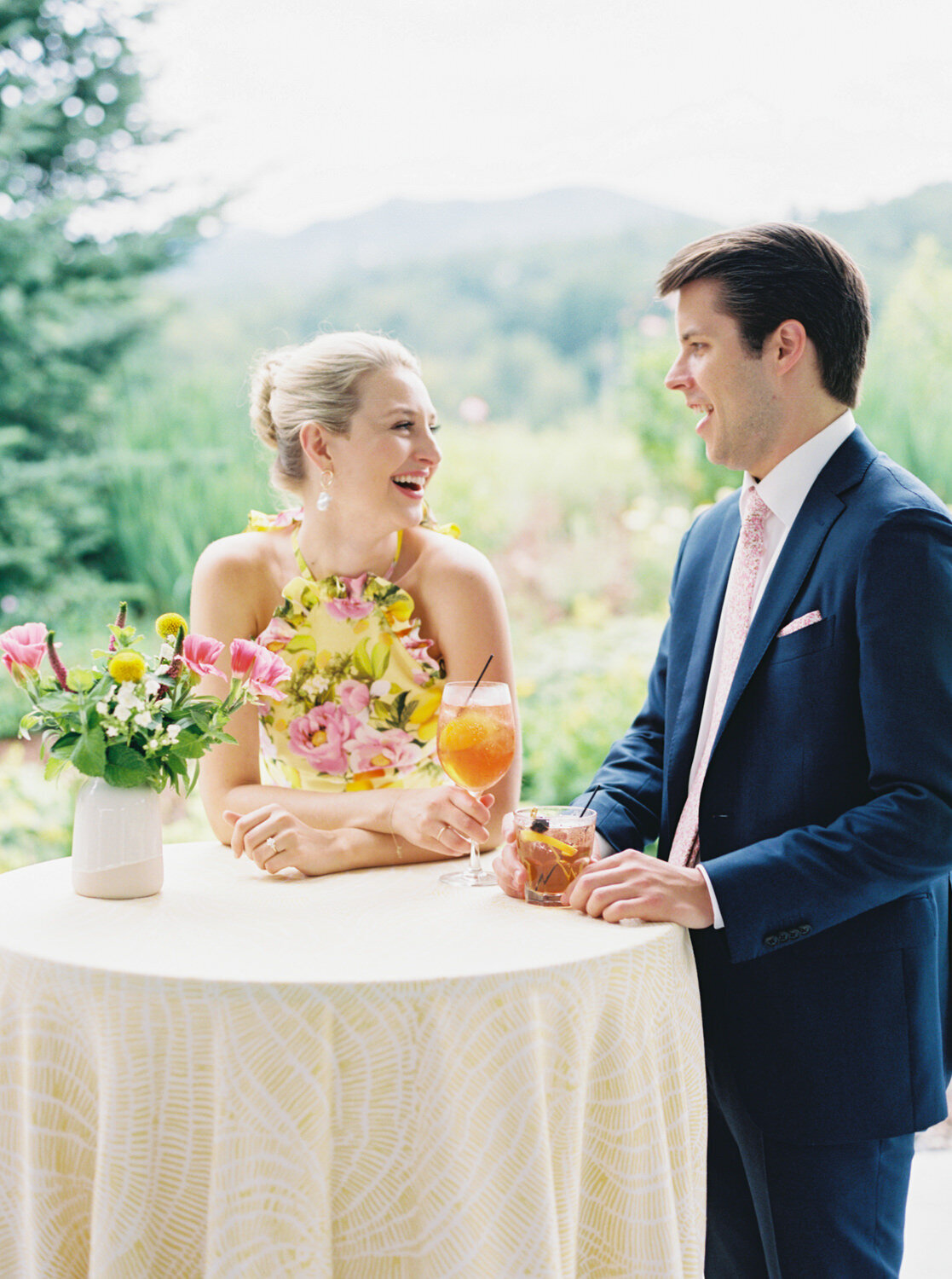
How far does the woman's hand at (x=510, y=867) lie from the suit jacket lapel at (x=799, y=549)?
35 cm

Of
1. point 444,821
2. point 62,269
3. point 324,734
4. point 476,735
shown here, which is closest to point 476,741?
point 476,735

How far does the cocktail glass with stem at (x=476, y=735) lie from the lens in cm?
178

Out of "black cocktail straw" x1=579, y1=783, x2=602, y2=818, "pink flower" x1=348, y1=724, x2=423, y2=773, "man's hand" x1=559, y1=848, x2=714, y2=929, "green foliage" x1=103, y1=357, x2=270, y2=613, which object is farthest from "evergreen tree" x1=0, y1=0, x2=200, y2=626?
"man's hand" x1=559, y1=848, x2=714, y2=929

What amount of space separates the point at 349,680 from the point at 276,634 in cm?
18

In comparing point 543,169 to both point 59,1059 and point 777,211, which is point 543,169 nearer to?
point 777,211

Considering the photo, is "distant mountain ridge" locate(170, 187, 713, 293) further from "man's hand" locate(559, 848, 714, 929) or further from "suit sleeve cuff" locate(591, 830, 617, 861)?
"man's hand" locate(559, 848, 714, 929)

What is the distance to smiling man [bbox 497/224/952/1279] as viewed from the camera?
5.27 feet

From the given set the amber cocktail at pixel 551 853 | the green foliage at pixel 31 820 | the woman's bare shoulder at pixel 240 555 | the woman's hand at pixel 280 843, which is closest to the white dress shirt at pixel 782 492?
the amber cocktail at pixel 551 853

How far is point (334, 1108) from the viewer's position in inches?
53.4

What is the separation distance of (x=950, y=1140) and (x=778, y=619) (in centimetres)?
A: 225

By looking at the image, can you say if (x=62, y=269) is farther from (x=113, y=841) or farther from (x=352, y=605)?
(x=113, y=841)

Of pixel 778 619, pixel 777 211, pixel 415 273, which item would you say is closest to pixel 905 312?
pixel 777 211

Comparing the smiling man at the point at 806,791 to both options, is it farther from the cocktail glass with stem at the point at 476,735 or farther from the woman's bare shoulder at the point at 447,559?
the woman's bare shoulder at the point at 447,559

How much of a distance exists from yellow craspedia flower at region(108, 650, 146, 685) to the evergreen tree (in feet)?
15.8
